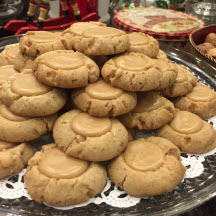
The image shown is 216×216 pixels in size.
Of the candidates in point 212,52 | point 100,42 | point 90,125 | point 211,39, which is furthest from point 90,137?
point 211,39

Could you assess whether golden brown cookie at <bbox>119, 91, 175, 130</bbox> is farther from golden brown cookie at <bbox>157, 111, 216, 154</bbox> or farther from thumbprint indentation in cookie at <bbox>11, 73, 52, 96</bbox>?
thumbprint indentation in cookie at <bbox>11, 73, 52, 96</bbox>

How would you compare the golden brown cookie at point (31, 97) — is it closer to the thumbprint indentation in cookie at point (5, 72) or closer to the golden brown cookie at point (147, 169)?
the thumbprint indentation in cookie at point (5, 72)

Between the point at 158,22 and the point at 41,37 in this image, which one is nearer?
the point at 41,37

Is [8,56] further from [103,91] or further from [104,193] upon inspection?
[104,193]

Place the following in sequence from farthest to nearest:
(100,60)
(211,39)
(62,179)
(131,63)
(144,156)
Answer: (211,39) < (100,60) < (131,63) < (144,156) < (62,179)

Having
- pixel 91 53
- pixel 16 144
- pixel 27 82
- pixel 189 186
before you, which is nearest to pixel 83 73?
pixel 91 53

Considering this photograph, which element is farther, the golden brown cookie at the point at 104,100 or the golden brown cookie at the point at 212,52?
the golden brown cookie at the point at 212,52

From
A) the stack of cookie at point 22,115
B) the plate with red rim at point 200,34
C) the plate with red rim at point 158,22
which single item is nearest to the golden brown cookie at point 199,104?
the stack of cookie at point 22,115
